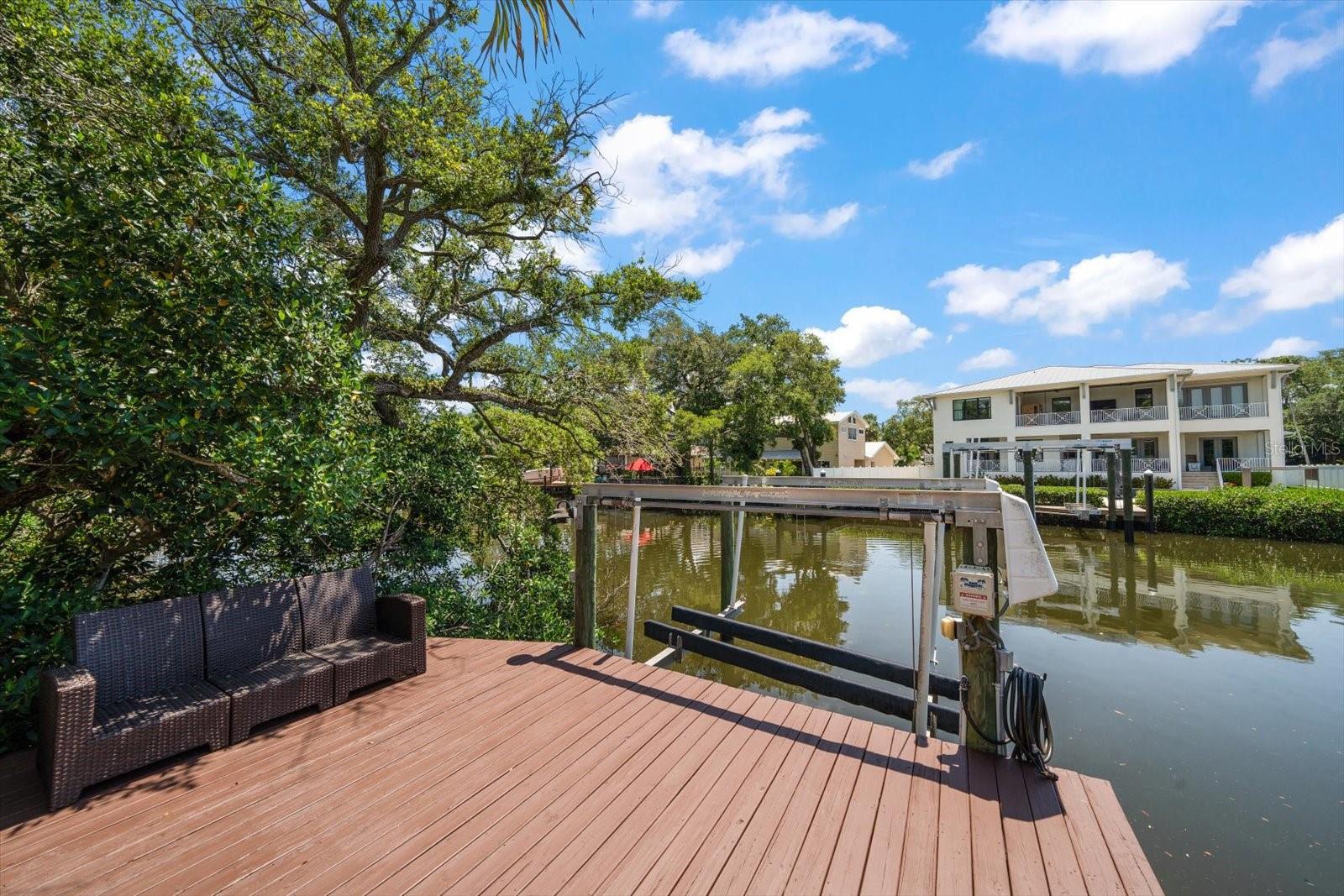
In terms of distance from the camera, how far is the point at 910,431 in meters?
42.2

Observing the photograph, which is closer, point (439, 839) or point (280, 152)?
point (439, 839)

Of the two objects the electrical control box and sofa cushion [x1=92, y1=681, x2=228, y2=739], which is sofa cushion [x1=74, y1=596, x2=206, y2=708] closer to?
sofa cushion [x1=92, y1=681, x2=228, y2=739]

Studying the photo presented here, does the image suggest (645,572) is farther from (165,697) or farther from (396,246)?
(165,697)

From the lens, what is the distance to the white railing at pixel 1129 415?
2012 centimetres

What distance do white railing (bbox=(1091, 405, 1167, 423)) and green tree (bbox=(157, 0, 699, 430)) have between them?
22.6m

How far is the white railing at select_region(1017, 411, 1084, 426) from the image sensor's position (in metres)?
21.7

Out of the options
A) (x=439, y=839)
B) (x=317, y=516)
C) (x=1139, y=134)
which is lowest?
(x=439, y=839)

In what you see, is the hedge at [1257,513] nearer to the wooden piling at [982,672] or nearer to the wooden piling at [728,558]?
the wooden piling at [728,558]

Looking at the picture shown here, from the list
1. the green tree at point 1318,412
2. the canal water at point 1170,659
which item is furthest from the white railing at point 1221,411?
the green tree at point 1318,412

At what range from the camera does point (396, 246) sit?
5.76m

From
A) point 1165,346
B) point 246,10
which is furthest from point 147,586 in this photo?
point 1165,346

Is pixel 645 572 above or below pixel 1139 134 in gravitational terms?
below

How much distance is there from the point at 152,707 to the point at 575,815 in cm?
238

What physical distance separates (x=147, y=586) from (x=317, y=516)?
63.1 inches
